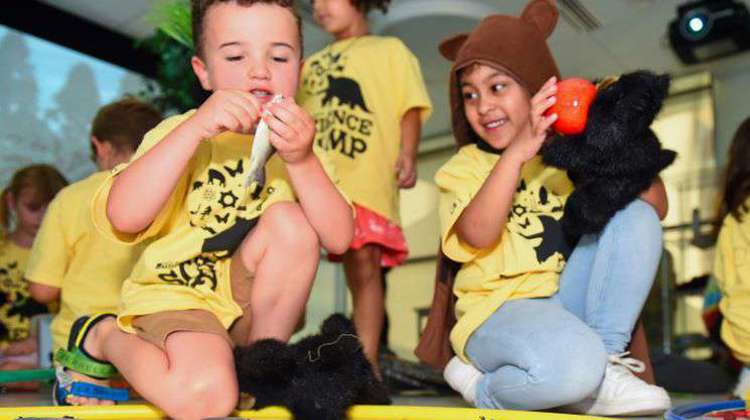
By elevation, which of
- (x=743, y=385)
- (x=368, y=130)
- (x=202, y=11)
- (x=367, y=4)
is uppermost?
(x=367, y=4)

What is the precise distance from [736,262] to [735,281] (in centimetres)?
5

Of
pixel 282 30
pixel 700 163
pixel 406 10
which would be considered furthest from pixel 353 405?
pixel 700 163

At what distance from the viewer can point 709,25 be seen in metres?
3.96

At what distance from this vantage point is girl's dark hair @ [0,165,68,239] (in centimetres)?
279

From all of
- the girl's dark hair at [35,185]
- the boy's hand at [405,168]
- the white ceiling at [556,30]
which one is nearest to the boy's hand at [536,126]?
the boy's hand at [405,168]

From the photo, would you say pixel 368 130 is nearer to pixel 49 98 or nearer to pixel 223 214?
pixel 223 214

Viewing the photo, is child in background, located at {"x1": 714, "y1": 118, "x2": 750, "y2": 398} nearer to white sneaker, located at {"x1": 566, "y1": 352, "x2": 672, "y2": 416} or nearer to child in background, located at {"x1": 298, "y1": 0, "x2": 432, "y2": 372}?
white sneaker, located at {"x1": 566, "y1": 352, "x2": 672, "y2": 416}

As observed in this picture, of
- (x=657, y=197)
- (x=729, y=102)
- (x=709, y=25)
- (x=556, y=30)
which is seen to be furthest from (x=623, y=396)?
(x=729, y=102)

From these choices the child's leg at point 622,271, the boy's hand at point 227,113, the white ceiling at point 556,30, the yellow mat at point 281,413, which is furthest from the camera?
the white ceiling at point 556,30

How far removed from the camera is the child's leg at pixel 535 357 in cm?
126

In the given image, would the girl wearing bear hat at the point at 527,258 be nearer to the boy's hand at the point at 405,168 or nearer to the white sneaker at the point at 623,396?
the white sneaker at the point at 623,396

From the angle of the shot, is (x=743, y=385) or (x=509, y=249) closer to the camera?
(x=509, y=249)

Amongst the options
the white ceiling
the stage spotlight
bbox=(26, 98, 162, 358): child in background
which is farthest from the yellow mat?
the stage spotlight

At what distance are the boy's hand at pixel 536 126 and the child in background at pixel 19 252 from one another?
174 cm
